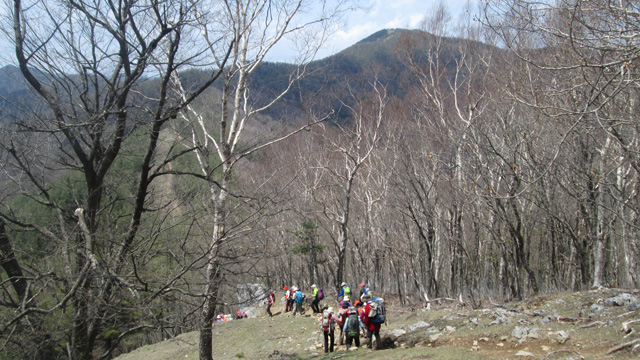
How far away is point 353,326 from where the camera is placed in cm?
1014

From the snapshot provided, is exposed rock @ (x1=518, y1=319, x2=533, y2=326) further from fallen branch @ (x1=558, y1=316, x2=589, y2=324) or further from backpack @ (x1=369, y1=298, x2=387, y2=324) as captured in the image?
backpack @ (x1=369, y1=298, x2=387, y2=324)

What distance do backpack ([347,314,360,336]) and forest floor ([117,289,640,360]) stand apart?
1.30ft

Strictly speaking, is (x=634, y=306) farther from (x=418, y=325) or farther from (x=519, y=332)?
(x=418, y=325)

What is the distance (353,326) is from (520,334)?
12.1 ft

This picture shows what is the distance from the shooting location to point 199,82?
8.80 meters

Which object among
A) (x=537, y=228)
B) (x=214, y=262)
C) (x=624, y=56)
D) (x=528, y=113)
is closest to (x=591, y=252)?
(x=537, y=228)

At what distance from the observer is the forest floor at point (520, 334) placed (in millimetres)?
6707

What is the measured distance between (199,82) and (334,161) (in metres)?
15.7

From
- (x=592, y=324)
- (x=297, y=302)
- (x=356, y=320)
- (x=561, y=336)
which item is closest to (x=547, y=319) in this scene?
(x=592, y=324)

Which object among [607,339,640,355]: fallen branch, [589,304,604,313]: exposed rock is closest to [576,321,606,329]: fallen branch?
[589,304,604,313]: exposed rock

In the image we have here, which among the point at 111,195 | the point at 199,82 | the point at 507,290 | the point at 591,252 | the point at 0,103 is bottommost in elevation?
the point at 507,290

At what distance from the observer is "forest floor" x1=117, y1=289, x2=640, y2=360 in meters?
6.71

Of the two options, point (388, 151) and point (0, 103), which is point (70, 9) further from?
point (388, 151)

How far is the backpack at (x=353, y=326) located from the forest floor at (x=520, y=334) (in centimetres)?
40
